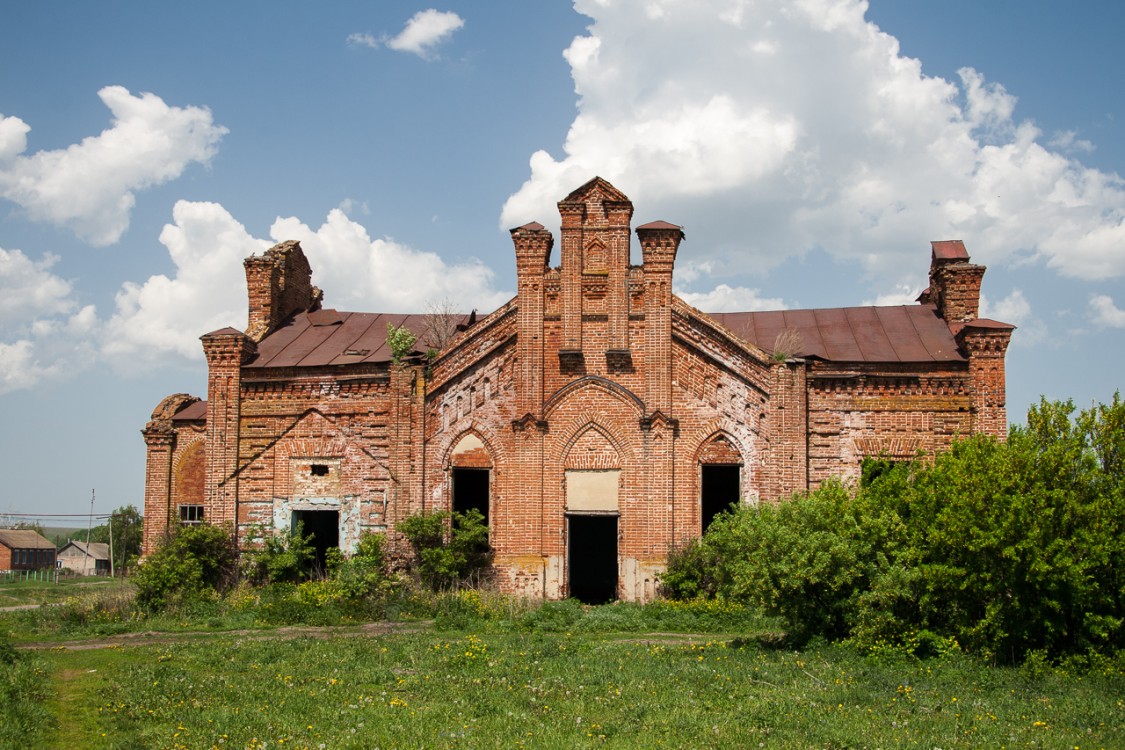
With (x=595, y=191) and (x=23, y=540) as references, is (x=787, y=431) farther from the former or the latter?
(x=23, y=540)

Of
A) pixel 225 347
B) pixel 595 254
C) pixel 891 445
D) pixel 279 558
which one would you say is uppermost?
pixel 595 254

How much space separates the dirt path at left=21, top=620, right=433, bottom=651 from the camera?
17891 millimetres

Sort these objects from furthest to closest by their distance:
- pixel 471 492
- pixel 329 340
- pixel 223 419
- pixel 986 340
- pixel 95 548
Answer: pixel 95 548
pixel 471 492
pixel 329 340
pixel 223 419
pixel 986 340

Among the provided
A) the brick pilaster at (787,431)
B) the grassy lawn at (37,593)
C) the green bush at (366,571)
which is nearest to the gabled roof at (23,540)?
the grassy lawn at (37,593)

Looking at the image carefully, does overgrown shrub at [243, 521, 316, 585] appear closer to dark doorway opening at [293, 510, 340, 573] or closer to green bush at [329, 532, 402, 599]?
green bush at [329, 532, 402, 599]

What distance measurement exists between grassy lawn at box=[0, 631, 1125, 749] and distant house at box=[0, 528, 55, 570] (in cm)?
6343

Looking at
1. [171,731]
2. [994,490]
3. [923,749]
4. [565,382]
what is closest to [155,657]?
[171,731]

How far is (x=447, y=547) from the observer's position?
21922mm

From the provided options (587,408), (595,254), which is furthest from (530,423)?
(595,254)

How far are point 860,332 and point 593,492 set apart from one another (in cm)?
818

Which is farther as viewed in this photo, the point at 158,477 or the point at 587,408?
the point at 158,477

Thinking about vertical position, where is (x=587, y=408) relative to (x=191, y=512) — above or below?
above

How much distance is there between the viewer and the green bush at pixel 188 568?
22.2 meters

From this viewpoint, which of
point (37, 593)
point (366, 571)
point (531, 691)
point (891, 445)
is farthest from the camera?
point (37, 593)
